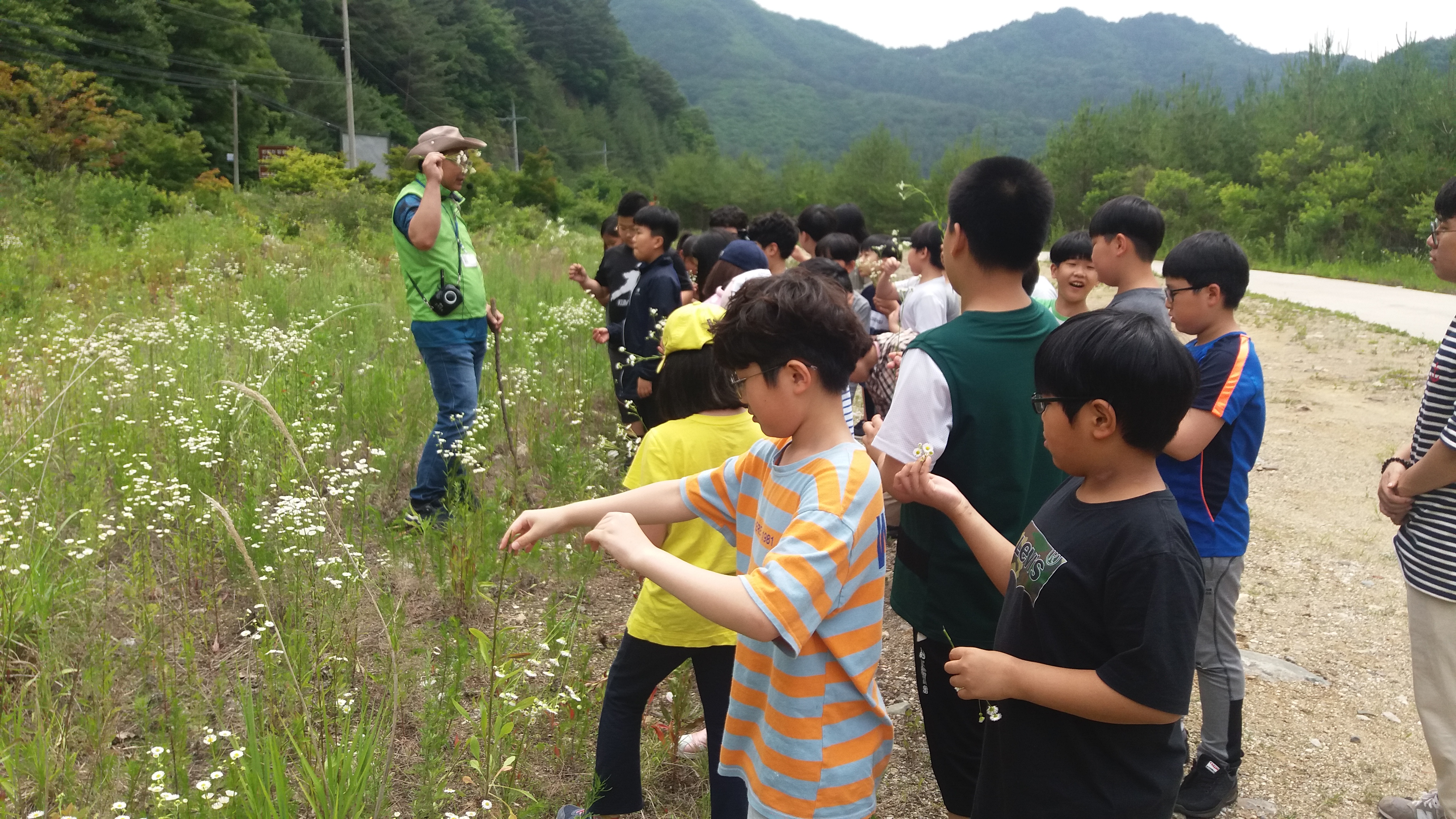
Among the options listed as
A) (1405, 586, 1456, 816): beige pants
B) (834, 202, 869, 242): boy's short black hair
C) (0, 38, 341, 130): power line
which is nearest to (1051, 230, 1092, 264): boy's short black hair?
(1405, 586, 1456, 816): beige pants

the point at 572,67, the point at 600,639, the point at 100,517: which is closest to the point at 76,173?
the point at 100,517

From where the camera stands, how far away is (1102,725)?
162 centimetres

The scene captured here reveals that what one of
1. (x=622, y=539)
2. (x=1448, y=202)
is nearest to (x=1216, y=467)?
(x=1448, y=202)

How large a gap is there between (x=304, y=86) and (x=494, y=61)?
866 inches

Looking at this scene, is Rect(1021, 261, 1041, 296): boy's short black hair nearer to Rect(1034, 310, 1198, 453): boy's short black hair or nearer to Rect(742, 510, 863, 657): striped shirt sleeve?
Rect(1034, 310, 1198, 453): boy's short black hair

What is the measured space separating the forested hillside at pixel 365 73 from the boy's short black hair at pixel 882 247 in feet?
70.0

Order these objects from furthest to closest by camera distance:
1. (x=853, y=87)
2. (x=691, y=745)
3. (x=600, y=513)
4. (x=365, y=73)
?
(x=853, y=87), (x=365, y=73), (x=691, y=745), (x=600, y=513)

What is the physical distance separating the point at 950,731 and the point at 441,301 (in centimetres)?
336

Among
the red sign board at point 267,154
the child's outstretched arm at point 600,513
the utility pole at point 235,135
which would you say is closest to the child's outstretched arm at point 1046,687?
the child's outstretched arm at point 600,513

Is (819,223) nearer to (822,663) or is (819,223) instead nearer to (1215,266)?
(1215,266)

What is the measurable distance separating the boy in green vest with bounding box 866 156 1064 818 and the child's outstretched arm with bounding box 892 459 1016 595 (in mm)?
158

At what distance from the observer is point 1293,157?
2662 cm

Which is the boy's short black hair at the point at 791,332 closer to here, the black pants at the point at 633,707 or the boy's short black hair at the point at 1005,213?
the boy's short black hair at the point at 1005,213

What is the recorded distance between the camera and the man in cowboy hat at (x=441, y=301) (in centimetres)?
455
